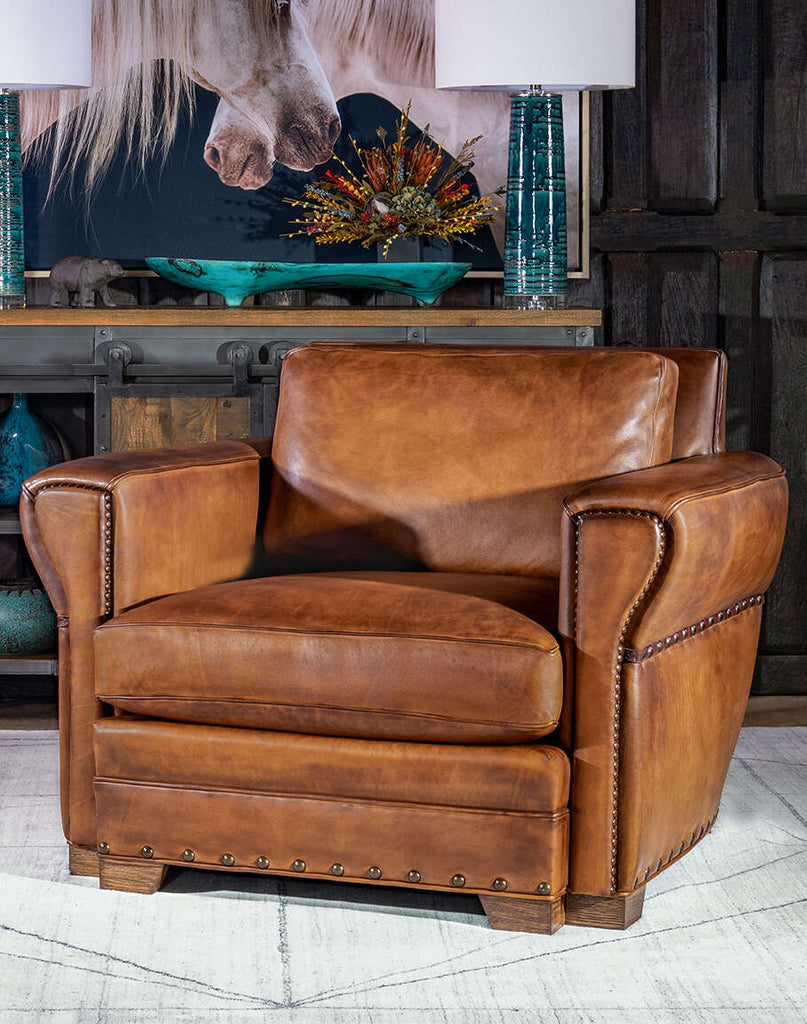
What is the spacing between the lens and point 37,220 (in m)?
3.53

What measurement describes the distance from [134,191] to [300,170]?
0.43 m

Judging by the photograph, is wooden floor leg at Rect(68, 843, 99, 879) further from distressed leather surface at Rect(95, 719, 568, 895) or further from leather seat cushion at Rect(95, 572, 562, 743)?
leather seat cushion at Rect(95, 572, 562, 743)

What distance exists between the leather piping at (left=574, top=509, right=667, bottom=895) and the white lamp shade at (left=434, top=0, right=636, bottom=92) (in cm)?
150

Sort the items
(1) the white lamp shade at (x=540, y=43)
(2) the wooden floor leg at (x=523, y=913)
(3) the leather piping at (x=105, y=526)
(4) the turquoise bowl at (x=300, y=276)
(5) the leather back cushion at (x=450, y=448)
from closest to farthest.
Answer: (2) the wooden floor leg at (x=523, y=913), (3) the leather piping at (x=105, y=526), (5) the leather back cushion at (x=450, y=448), (1) the white lamp shade at (x=540, y=43), (4) the turquoise bowl at (x=300, y=276)

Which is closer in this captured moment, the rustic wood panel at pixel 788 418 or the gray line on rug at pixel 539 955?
the gray line on rug at pixel 539 955

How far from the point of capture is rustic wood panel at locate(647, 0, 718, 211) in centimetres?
354

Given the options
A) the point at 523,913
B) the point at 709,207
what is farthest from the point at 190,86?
the point at 523,913

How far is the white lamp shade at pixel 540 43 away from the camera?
3068 millimetres

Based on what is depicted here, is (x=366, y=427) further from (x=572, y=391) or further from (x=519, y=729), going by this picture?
(x=519, y=729)

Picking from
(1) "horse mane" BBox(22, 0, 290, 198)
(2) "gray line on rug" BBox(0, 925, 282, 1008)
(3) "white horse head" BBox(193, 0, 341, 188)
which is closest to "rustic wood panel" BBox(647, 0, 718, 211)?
(3) "white horse head" BBox(193, 0, 341, 188)

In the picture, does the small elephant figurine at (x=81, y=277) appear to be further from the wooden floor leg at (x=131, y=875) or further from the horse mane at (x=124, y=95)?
the wooden floor leg at (x=131, y=875)

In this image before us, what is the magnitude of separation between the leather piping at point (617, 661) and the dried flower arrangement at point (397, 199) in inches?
63.5

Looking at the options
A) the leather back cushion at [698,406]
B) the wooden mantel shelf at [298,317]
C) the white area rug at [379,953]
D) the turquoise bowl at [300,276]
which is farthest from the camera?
the turquoise bowl at [300,276]

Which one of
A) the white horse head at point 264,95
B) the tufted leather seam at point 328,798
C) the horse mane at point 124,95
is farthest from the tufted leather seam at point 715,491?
the horse mane at point 124,95
